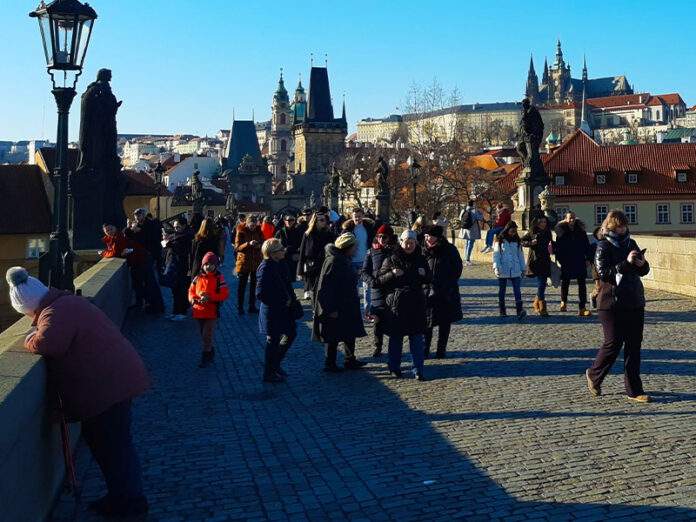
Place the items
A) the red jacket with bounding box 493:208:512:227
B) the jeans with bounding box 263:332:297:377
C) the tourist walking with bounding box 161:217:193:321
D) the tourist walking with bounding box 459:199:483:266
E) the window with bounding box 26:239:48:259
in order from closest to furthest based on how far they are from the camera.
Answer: the jeans with bounding box 263:332:297:377
the tourist walking with bounding box 161:217:193:321
the red jacket with bounding box 493:208:512:227
the tourist walking with bounding box 459:199:483:266
the window with bounding box 26:239:48:259

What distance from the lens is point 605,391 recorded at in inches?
329

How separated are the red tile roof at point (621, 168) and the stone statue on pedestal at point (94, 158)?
43.4 m

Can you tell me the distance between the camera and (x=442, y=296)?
1055cm

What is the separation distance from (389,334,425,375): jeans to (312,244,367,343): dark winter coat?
1.58 feet

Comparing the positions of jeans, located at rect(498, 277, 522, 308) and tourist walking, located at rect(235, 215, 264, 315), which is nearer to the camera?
jeans, located at rect(498, 277, 522, 308)

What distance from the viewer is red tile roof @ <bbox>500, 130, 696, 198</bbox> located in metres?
55.7

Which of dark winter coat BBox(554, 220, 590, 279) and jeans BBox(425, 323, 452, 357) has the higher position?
dark winter coat BBox(554, 220, 590, 279)

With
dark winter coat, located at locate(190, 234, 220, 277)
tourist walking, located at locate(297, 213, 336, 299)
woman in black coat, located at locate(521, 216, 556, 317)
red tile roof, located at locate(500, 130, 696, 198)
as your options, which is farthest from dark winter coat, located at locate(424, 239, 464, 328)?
red tile roof, located at locate(500, 130, 696, 198)

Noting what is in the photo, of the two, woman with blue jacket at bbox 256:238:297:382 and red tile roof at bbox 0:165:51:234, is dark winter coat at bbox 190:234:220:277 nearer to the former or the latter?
woman with blue jacket at bbox 256:238:297:382

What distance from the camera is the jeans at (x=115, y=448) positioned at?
208 inches

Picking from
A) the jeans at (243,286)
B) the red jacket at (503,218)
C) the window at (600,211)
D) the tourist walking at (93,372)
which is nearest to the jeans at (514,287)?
the jeans at (243,286)

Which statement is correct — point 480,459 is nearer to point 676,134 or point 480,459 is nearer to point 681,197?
point 681,197

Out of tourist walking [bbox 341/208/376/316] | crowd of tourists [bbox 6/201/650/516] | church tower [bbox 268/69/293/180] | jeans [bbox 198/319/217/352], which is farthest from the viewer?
church tower [bbox 268/69/293/180]

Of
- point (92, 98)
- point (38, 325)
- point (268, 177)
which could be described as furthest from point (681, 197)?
point (268, 177)
